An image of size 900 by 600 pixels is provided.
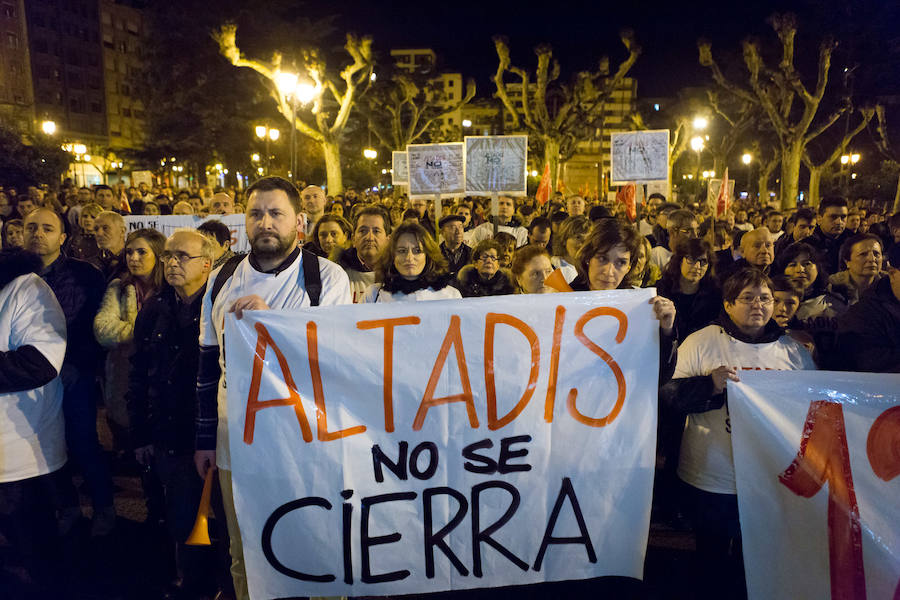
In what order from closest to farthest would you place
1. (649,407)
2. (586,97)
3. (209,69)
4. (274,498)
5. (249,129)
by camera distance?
(274,498), (649,407), (586,97), (209,69), (249,129)

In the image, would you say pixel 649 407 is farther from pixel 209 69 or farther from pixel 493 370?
pixel 209 69

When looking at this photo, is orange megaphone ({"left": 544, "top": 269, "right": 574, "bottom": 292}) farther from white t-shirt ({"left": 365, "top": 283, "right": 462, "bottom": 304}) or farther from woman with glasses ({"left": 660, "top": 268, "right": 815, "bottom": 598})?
woman with glasses ({"left": 660, "top": 268, "right": 815, "bottom": 598})

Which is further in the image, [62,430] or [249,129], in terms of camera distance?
[249,129]

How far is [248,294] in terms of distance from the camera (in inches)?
108

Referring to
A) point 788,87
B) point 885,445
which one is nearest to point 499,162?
point 885,445

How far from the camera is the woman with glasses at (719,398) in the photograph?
9.61 ft

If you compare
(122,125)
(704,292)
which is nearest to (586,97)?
(704,292)

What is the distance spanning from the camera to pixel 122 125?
74.3 metres

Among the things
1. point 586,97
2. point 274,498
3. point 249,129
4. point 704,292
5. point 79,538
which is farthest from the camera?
point 249,129

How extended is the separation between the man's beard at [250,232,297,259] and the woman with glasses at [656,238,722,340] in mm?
2877

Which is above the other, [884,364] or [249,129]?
[249,129]

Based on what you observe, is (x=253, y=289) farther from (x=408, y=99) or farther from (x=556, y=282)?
(x=408, y=99)

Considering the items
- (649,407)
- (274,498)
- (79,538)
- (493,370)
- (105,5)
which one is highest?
(105,5)

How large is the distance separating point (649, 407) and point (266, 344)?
5.46ft
